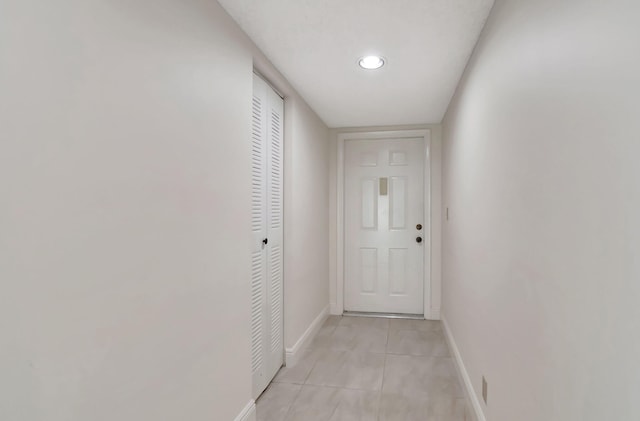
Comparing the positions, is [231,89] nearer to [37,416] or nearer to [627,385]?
[37,416]

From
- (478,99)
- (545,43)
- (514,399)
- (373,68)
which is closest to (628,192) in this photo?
(545,43)

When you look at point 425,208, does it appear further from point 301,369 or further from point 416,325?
point 301,369

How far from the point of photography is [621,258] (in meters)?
0.71

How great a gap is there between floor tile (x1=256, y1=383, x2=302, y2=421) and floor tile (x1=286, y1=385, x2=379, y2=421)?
44mm

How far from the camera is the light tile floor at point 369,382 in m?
2.20

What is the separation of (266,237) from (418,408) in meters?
1.46

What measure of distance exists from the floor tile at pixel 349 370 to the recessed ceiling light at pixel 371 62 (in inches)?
86.5

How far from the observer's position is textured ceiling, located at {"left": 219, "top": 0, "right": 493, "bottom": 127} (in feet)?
5.70

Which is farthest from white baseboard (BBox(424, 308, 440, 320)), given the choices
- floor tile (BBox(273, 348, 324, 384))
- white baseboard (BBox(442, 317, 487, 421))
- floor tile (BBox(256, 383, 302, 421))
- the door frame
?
floor tile (BBox(256, 383, 302, 421))

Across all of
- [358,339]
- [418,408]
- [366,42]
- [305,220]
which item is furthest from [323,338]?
[366,42]

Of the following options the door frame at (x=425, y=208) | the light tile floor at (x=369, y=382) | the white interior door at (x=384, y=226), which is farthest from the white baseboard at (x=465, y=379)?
the white interior door at (x=384, y=226)

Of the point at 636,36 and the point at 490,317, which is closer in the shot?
the point at 636,36

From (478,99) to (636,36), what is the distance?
4.73 feet

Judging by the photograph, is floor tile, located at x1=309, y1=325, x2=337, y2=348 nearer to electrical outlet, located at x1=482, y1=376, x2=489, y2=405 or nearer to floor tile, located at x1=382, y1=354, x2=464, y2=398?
floor tile, located at x1=382, y1=354, x2=464, y2=398
